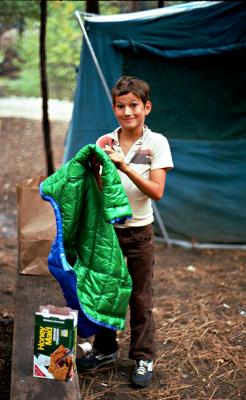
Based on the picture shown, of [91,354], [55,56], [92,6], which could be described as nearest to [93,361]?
[91,354]

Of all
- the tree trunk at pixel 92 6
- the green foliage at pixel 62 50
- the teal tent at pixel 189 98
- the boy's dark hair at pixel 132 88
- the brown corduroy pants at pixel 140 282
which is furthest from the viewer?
the green foliage at pixel 62 50

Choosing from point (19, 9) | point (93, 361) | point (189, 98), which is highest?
point (19, 9)

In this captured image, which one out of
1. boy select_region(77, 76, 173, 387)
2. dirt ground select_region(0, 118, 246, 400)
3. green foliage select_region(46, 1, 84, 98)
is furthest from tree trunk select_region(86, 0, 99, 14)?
green foliage select_region(46, 1, 84, 98)

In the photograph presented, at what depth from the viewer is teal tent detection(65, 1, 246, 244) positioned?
16.8 feet

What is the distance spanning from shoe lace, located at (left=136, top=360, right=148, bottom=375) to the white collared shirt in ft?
2.72

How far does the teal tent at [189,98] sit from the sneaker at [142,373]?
2.82 meters

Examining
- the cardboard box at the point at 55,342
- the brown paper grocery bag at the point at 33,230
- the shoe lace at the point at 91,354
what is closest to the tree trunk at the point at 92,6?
the brown paper grocery bag at the point at 33,230

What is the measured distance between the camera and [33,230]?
12.4 ft

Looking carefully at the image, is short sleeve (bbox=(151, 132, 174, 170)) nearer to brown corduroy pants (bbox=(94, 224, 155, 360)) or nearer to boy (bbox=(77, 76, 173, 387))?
boy (bbox=(77, 76, 173, 387))

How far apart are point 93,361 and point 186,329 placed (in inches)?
37.8

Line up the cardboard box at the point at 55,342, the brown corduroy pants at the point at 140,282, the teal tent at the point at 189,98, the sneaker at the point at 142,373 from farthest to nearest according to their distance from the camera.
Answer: the teal tent at the point at 189,98
the sneaker at the point at 142,373
the brown corduroy pants at the point at 140,282
the cardboard box at the point at 55,342

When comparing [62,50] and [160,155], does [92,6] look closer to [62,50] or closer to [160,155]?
[160,155]

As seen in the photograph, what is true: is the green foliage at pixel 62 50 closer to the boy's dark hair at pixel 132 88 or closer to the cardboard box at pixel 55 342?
the boy's dark hair at pixel 132 88

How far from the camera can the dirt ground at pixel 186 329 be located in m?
3.04
